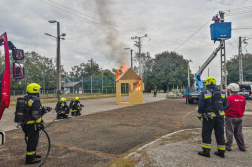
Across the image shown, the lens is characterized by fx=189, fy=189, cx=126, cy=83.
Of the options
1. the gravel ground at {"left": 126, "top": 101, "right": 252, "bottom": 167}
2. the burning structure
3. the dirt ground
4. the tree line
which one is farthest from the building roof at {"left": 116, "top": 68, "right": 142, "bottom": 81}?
the tree line

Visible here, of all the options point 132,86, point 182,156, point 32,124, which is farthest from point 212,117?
point 132,86

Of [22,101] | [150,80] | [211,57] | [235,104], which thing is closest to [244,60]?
[150,80]

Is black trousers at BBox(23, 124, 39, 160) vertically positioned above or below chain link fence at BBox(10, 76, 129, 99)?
below

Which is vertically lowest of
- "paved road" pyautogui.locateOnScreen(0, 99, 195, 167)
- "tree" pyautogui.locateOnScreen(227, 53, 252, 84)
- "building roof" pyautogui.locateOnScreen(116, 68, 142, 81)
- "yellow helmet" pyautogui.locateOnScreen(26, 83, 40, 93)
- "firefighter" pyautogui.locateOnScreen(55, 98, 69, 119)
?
"paved road" pyautogui.locateOnScreen(0, 99, 195, 167)

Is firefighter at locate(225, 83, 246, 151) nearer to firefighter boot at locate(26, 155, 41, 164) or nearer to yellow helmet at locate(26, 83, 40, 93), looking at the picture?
firefighter boot at locate(26, 155, 41, 164)

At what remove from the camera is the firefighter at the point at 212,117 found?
4305 millimetres

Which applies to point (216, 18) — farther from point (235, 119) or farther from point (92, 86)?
point (92, 86)

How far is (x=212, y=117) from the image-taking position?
4.31 meters

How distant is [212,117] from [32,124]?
13.1 ft

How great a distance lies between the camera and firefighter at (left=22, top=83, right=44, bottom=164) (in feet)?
13.1

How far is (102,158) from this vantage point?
438 centimetres

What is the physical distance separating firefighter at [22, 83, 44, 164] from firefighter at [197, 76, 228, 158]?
366 centimetres

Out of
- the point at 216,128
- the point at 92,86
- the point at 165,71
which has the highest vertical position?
the point at 165,71

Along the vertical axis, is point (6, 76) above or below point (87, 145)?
above
